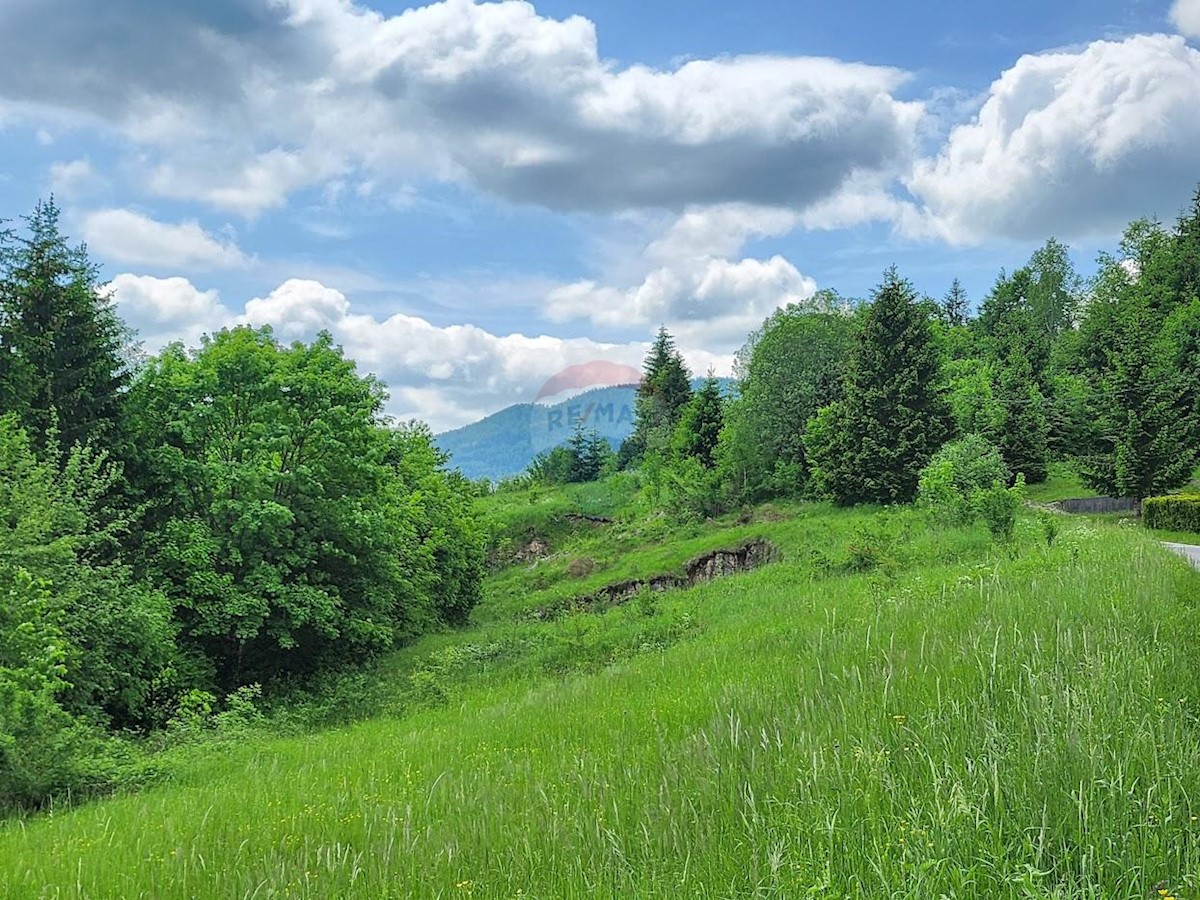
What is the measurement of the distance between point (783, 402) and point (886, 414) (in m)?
9.67

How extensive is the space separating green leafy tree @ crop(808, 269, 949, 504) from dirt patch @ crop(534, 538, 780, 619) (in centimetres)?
779

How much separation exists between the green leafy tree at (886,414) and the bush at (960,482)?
36.7 feet

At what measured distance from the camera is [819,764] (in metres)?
4.38

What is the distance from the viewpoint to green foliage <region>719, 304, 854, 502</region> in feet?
159

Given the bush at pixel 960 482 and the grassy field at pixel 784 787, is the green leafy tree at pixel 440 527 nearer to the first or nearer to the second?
the bush at pixel 960 482

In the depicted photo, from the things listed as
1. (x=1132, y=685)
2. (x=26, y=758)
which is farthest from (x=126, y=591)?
(x=1132, y=685)

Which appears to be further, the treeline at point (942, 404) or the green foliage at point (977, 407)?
the green foliage at point (977, 407)

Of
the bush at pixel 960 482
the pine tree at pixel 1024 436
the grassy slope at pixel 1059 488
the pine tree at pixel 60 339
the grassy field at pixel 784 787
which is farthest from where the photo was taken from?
the pine tree at pixel 1024 436

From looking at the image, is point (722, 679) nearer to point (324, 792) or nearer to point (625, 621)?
point (324, 792)

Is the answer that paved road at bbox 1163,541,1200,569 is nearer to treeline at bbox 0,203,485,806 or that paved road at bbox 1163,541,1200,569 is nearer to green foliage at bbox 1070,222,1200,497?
treeline at bbox 0,203,485,806

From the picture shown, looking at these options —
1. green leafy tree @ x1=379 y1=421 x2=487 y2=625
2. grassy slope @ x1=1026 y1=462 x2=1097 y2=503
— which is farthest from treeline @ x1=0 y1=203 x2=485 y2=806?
grassy slope @ x1=1026 y1=462 x2=1097 y2=503

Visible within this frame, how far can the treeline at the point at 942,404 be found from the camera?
37.1 meters

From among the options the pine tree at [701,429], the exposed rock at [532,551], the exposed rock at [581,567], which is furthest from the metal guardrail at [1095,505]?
the exposed rock at [532,551]

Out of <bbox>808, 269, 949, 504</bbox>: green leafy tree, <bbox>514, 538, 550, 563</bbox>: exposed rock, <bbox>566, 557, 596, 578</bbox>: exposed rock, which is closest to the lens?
<bbox>808, 269, 949, 504</bbox>: green leafy tree
